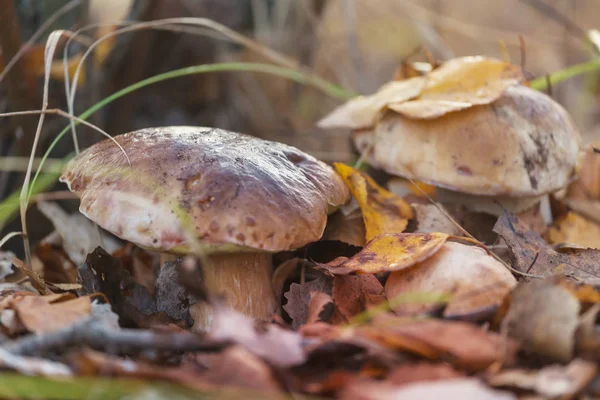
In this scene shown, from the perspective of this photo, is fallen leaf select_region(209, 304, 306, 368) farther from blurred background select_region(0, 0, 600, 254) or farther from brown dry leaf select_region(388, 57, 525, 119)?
blurred background select_region(0, 0, 600, 254)

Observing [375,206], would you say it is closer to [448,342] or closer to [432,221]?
[432,221]

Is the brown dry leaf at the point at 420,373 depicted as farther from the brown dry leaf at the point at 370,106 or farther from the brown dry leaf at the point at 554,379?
the brown dry leaf at the point at 370,106

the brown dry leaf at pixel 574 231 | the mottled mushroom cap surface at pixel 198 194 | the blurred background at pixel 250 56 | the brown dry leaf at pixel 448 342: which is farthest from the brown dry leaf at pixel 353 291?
the blurred background at pixel 250 56

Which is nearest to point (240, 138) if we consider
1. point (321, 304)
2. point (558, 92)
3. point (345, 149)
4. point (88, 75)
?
point (321, 304)

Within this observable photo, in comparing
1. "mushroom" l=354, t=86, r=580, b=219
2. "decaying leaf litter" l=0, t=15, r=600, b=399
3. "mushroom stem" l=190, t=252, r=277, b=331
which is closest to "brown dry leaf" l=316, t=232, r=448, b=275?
"decaying leaf litter" l=0, t=15, r=600, b=399

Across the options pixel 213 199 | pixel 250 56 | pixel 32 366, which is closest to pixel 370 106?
pixel 213 199

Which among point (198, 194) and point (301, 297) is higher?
point (198, 194)
